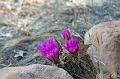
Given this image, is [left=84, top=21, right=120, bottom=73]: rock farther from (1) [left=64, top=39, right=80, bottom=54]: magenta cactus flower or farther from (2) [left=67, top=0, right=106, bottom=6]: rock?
(2) [left=67, top=0, right=106, bottom=6]: rock

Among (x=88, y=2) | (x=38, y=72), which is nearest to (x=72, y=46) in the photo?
(x=38, y=72)

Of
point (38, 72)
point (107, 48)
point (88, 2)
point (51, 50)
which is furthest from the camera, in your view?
point (88, 2)

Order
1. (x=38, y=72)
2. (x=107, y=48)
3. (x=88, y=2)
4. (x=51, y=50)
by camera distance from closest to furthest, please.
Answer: (x=38, y=72)
(x=51, y=50)
(x=107, y=48)
(x=88, y=2)

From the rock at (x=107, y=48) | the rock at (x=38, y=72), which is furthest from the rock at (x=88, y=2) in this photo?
the rock at (x=38, y=72)

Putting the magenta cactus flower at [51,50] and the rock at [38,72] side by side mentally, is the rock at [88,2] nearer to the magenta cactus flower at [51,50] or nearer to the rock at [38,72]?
the magenta cactus flower at [51,50]

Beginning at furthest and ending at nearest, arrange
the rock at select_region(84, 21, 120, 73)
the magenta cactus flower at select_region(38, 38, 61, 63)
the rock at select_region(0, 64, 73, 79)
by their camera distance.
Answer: the rock at select_region(84, 21, 120, 73) → the magenta cactus flower at select_region(38, 38, 61, 63) → the rock at select_region(0, 64, 73, 79)

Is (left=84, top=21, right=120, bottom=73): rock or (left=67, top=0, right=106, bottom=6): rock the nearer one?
(left=84, top=21, right=120, bottom=73): rock

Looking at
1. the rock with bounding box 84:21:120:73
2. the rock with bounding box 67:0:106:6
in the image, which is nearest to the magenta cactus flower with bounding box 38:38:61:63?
the rock with bounding box 84:21:120:73

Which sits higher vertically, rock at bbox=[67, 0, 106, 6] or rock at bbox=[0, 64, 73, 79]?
rock at bbox=[67, 0, 106, 6]

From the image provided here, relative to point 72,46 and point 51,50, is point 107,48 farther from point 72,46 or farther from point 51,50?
point 51,50

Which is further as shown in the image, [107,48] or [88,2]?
[88,2]

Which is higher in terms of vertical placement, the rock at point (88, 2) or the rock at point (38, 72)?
the rock at point (88, 2)

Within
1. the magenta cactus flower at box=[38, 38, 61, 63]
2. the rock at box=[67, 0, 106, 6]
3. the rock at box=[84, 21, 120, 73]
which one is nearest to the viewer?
the magenta cactus flower at box=[38, 38, 61, 63]
